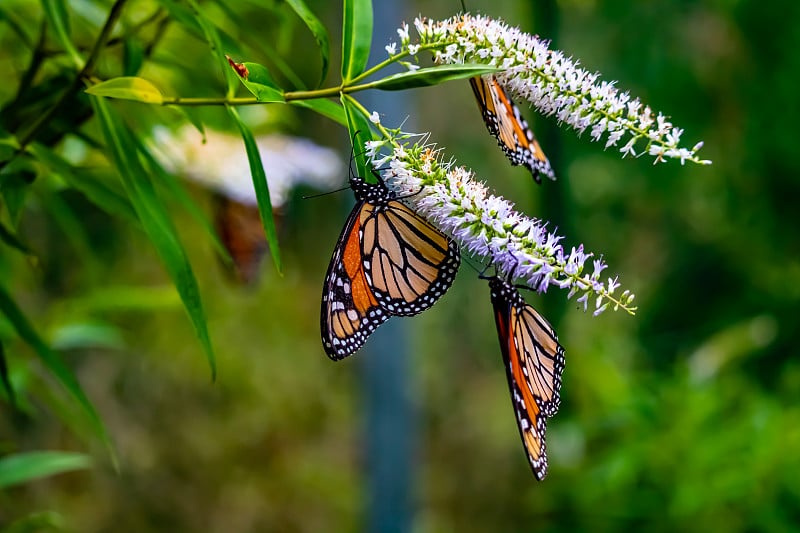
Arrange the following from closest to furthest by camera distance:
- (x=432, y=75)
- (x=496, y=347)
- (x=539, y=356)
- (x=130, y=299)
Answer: (x=432, y=75), (x=539, y=356), (x=130, y=299), (x=496, y=347)

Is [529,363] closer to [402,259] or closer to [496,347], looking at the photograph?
[402,259]

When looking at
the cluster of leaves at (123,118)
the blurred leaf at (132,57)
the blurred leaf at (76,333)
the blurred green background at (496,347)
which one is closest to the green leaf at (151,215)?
the cluster of leaves at (123,118)

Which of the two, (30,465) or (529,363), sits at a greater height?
(529,363)

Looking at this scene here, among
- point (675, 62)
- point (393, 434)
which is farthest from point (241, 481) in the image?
point (675, 62)

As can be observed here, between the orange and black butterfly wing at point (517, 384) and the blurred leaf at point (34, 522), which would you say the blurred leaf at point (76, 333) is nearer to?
the blurred leaf at point (34, 522)

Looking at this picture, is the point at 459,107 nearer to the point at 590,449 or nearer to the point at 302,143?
the point at 590,449

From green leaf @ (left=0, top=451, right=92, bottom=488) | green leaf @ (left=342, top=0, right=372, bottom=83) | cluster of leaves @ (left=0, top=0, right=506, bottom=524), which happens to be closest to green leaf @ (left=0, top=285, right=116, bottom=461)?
cluster of leaves @ (left=0, top=0, right=506, bottom=524)

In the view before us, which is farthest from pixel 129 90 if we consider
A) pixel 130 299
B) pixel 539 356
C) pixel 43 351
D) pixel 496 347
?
pixel 496 347
